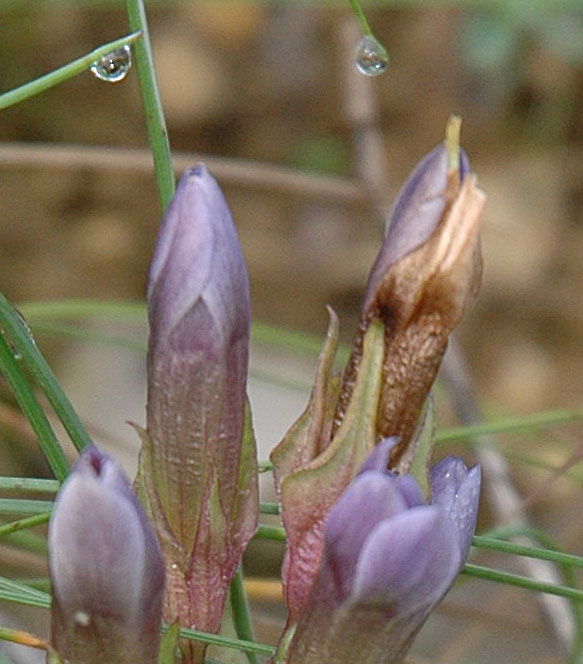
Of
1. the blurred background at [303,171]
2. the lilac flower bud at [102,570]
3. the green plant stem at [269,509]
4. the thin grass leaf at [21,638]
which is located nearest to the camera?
the lilac flower bud at [102,570]

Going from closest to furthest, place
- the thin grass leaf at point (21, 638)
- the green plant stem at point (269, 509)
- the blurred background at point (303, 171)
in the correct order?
1. the thin grass leaf at point (21, 638)
2. the green plant stem at point (269, 509)
3. the blurred background at point (303, 171)

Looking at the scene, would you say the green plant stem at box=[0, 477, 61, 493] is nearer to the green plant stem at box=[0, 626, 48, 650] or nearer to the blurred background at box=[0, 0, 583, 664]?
the green plant stem at box=[0, 626, 48, 650]

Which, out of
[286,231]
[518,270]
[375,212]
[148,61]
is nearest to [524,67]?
[518,270]

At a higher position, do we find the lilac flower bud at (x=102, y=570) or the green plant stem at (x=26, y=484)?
the green plant stem at (x=26, y=484)

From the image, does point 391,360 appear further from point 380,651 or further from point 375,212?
point 375,212

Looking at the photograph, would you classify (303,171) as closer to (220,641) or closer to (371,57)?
(371,57)

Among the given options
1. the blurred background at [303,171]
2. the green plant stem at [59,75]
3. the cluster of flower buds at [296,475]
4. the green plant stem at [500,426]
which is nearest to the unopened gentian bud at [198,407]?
the cluster of flower buds at [296,475]

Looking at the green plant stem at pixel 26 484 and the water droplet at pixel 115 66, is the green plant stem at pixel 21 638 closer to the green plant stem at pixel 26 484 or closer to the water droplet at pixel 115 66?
the green plant stem at pixel 26 484

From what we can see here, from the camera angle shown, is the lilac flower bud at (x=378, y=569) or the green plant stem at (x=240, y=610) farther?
the green plant stem at (x=240, y=610)
